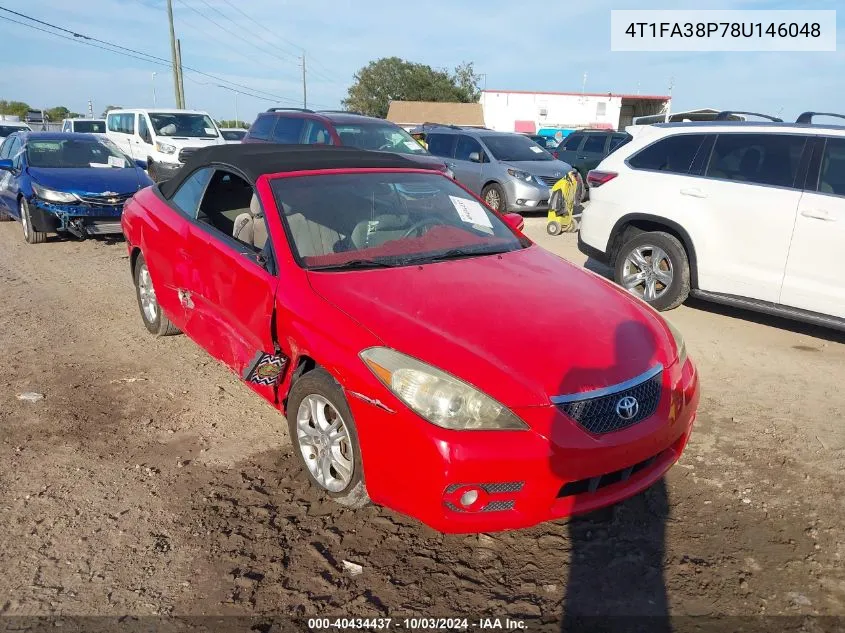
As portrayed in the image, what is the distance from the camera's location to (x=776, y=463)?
3605mm

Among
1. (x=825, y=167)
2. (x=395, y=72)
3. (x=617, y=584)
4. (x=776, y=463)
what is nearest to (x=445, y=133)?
(x=825, y=167)

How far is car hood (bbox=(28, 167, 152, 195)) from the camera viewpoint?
877cm

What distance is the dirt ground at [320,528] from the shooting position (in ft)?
8.41

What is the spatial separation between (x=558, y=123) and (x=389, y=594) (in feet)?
171

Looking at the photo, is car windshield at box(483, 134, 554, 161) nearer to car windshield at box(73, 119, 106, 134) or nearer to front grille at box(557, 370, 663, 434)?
front grille at box(557, 370, 663, 434)

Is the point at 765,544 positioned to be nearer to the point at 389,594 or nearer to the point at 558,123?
the point at 389,594

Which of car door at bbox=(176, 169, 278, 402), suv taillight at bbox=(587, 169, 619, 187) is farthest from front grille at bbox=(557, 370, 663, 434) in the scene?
suv taillight at bbox=(587, 169, 619, 187)


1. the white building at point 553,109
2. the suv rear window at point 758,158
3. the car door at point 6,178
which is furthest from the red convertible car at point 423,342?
the white building at point 553,109

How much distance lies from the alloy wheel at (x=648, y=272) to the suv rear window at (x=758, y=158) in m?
0.86

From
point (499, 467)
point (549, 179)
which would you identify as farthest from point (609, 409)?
point (549, 179)

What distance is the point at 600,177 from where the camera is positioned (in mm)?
6750

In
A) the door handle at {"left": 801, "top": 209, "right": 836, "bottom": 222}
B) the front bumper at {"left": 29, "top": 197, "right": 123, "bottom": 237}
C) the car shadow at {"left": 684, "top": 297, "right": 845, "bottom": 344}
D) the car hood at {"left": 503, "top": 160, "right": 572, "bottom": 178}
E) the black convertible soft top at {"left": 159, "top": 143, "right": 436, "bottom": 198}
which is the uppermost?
the black convertible soft top at {"left": 159, "top": 143, "right": 436, "bottom": 198}

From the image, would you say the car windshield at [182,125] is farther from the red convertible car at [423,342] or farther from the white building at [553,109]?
the white building at [553,109]

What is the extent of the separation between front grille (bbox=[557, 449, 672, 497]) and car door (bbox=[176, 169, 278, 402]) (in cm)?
159
